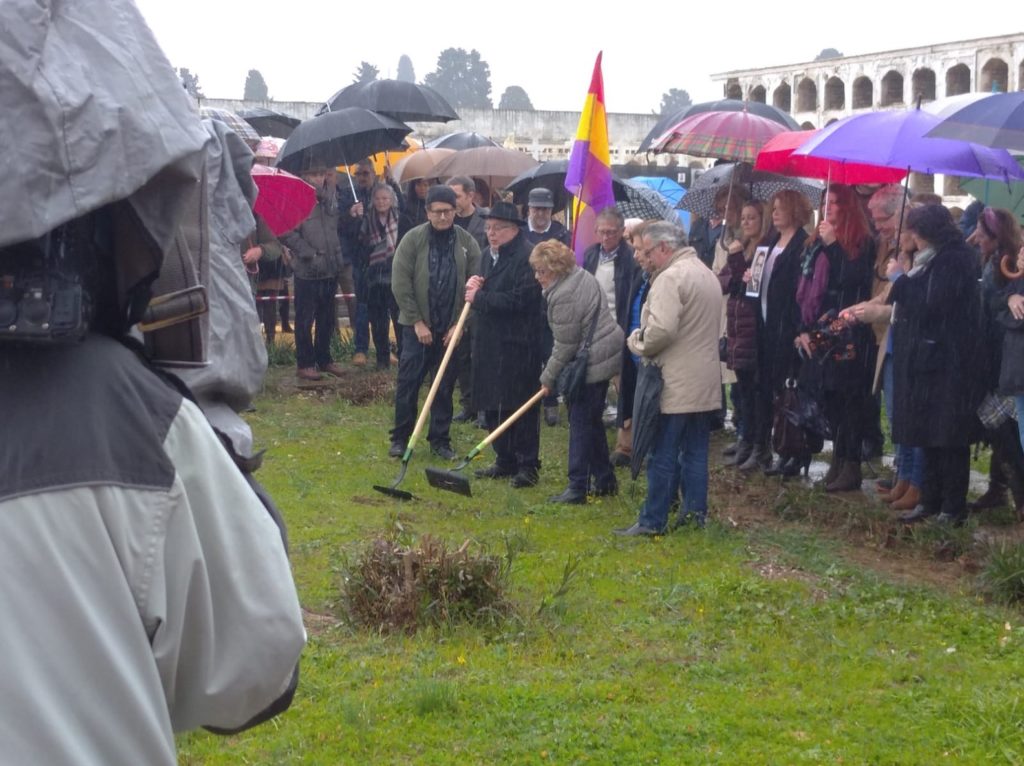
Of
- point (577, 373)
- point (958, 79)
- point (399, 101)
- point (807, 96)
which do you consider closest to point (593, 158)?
point (577, 373)

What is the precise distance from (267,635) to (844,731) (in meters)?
3.67

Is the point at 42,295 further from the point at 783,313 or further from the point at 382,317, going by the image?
the point at 382,317

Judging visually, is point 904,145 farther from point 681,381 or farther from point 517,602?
point 517,602

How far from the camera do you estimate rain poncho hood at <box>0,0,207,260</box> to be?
5.18ft

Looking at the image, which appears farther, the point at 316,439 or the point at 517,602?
the point at 316,439

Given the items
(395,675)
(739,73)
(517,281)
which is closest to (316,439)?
(517,281)

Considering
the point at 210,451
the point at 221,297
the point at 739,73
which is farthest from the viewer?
the point at 739,73

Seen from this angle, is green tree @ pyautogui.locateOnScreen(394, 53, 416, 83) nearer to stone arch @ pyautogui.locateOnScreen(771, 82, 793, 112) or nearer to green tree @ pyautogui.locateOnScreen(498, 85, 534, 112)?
green tree @ pyautogui.locateOnScreen(498, 85, 534, 112)

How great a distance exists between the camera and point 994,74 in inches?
1066

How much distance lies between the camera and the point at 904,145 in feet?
26.7

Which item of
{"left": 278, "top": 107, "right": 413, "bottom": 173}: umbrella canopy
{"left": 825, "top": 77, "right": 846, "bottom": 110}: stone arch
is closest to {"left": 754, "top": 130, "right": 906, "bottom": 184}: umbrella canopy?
{"left": 278, "top": 107, "right": 413, "bottom": 173}: umbrella canopy

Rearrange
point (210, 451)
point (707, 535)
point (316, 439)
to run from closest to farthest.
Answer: point (210, 451), point (707, 535), point (316, 439)

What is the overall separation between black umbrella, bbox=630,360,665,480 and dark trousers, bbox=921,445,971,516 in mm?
1788

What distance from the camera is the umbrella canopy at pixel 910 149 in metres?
8.07
